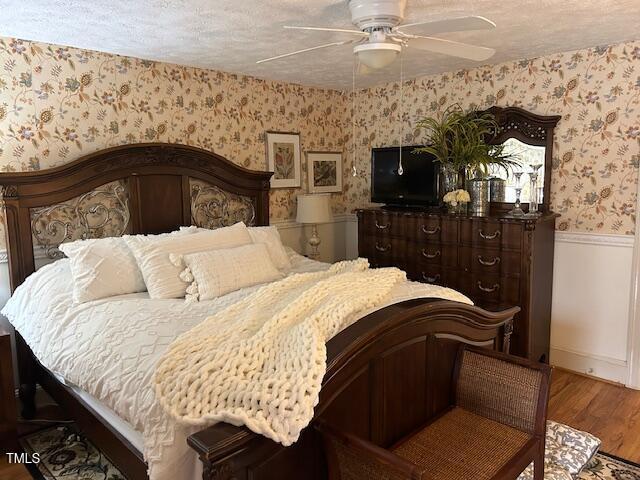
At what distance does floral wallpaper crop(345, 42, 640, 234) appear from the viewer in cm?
333

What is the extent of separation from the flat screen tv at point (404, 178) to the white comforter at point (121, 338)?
5.39ft

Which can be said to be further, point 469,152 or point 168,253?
point 469,152

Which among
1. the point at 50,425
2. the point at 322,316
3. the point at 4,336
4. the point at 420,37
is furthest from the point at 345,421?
the point at 50,425

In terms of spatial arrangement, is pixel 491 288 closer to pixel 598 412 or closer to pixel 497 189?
pixel 497 189

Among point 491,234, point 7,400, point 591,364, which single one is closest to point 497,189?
point 491,234

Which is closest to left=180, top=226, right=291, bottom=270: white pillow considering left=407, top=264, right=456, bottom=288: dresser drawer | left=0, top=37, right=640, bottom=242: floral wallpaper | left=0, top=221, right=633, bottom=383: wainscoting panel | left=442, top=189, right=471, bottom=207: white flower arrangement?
left=0, top=37, right=640, bottom=242: floral wallpaper

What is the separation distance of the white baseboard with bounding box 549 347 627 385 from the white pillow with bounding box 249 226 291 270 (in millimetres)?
2171

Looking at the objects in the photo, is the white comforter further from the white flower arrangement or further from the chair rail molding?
the chair rail molding

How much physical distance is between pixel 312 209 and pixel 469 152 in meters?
1.38

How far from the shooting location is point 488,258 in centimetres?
352

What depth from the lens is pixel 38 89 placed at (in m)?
3.13

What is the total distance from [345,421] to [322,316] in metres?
0.39

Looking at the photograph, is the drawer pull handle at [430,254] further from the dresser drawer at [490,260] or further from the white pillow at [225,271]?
the white pillow at [225,271]

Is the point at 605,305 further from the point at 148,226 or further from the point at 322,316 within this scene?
the point at 148,226
